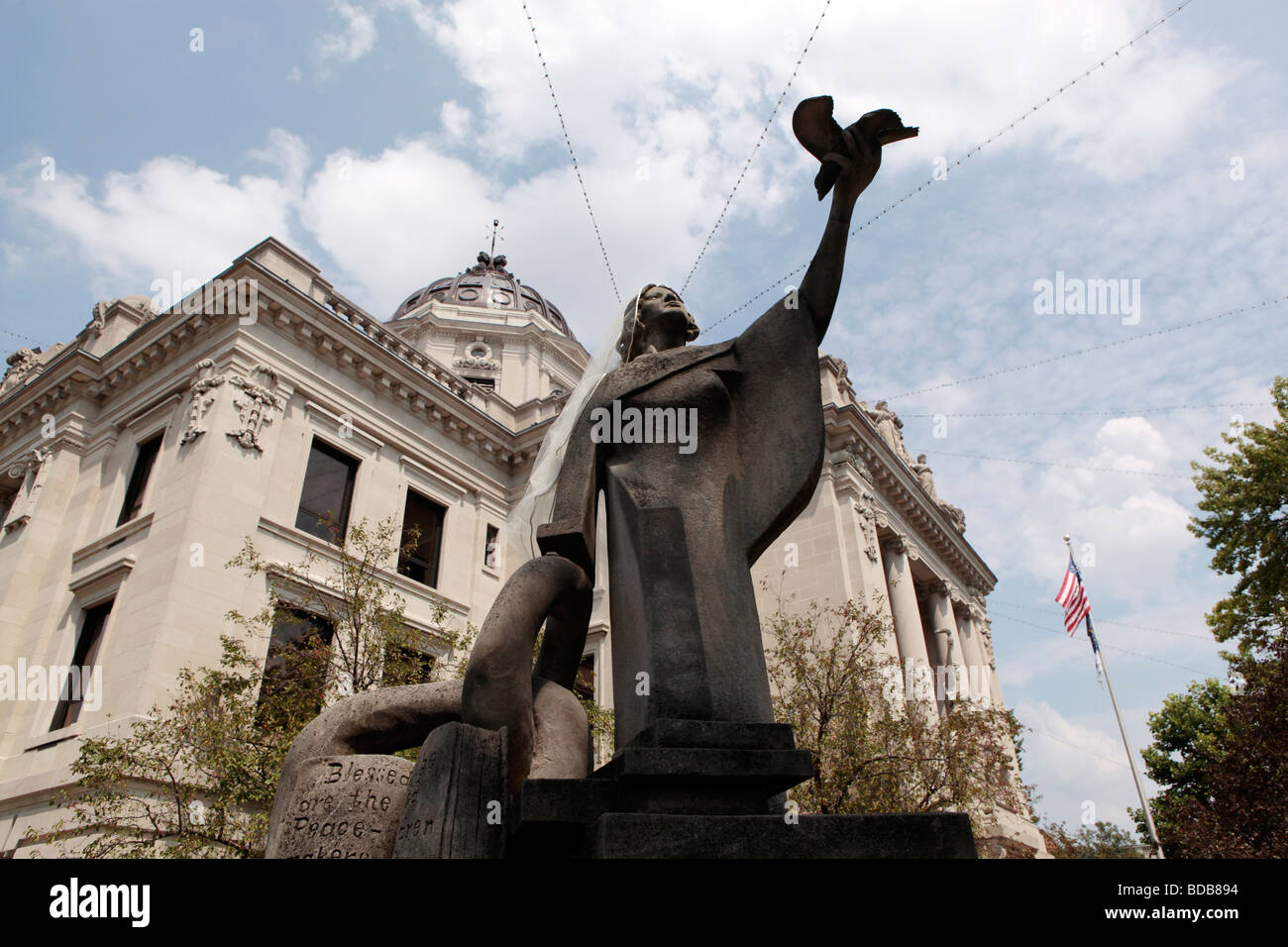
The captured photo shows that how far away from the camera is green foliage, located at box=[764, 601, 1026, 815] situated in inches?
547

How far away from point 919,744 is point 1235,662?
10.8 m

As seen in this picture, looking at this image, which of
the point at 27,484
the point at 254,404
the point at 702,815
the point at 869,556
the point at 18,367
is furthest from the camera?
the point at 18,367

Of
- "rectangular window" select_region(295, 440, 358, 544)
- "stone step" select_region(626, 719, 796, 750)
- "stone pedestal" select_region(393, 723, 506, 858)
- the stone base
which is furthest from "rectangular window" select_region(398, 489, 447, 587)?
the stone base

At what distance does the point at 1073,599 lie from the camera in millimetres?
23578

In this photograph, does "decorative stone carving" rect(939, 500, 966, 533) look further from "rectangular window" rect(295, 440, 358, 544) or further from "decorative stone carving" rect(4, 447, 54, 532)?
"decorative stone carving" rect(4, 447, 54, 532)

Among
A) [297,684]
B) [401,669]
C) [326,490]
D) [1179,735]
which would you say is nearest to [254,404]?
[326,490]

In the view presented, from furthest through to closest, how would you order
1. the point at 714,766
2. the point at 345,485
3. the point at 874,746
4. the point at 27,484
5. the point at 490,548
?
1. the point at 490,548
2. the point at 345,485
3. the point at 27,484
4. the point at 874,746
5. the point at 714,766

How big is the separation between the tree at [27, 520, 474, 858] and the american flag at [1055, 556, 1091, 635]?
701 inches

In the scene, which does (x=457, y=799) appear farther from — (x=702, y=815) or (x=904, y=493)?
(x=904, y=493)

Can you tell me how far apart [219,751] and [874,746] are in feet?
35.1
